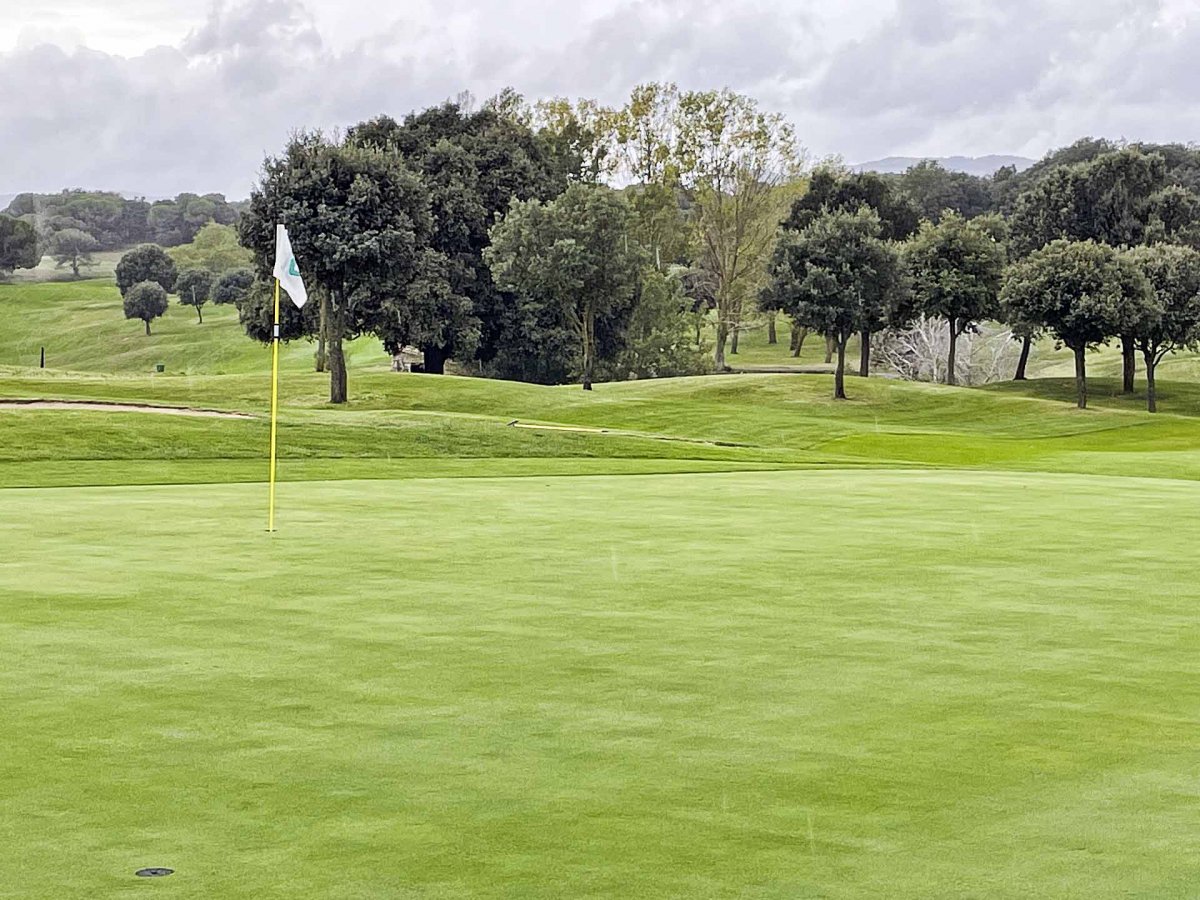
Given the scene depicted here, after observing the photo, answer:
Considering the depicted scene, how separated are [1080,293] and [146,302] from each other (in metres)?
89.8

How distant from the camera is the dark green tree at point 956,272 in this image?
3223 inches

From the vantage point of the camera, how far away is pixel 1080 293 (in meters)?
69.4

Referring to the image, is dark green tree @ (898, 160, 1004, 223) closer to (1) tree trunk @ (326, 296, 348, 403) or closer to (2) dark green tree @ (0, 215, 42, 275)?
(1) tree trunk @ (326, 296, 348, 403)

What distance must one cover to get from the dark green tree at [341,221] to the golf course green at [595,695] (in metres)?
40.4

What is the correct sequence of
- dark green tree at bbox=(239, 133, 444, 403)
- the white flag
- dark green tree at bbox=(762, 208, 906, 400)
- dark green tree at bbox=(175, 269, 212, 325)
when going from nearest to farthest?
the white flag < dark green tree at bbox=(239, 133, 444, 403) < dark green tree at bbox=(762, 208, 906, 400) < dark green tree at bbox=(175, 269, 212, 325)

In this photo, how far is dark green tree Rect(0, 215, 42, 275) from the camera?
165500mm

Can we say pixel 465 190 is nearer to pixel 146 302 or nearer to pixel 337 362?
pixel 337 362

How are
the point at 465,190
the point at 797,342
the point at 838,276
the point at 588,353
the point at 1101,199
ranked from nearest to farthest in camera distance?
the point at 838,276 → the point at 588,353 → the point at 465,190 → the point at 1101,199 → the point at 797,342

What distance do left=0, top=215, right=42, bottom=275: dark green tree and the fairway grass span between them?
161m

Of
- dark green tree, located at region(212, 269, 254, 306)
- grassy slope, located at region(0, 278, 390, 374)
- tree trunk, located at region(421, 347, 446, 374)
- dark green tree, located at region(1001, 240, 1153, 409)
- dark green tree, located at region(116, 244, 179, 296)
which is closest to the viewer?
dark green tree, located at region(1001, 240, 1153, 409)

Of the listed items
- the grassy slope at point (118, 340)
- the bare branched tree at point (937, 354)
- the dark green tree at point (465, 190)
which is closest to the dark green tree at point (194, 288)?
the grassy slope at point (118, 340)

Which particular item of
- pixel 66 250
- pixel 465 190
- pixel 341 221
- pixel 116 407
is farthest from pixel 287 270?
pixel 66 250

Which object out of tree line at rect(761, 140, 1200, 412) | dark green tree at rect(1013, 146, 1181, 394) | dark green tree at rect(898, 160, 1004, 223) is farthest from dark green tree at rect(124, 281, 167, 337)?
dark green tree at rect(1013, 146, 1181, 394)

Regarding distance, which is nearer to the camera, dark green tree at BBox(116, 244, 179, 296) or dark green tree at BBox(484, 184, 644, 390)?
dark green tree at BBox(484, 184, 644, 390)
